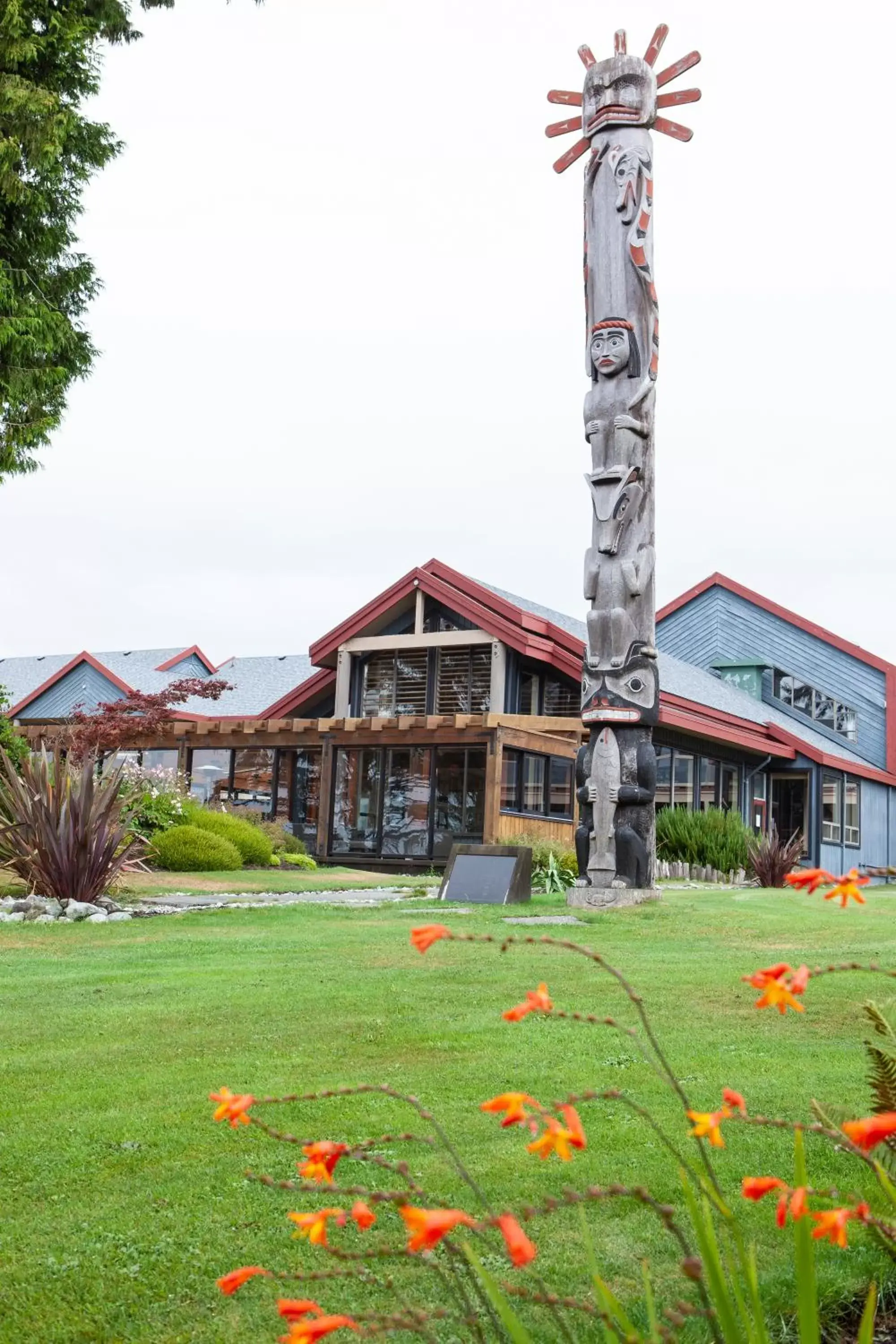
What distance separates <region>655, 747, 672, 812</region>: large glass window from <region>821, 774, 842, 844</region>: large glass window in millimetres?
4508

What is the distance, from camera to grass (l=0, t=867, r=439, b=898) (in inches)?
597

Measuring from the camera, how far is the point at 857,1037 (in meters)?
6.17

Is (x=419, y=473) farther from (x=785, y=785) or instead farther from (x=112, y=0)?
(x=112, y=0)

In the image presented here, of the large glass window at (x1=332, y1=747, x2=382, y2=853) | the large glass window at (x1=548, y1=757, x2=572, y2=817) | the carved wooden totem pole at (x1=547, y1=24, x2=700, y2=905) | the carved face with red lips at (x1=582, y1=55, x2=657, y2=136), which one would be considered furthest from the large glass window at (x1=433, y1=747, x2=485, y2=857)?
the carved face with red lips at (x1=582, y1=55, x2=657, y2=136)

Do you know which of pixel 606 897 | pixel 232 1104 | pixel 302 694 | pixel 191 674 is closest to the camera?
pixel 232 1104

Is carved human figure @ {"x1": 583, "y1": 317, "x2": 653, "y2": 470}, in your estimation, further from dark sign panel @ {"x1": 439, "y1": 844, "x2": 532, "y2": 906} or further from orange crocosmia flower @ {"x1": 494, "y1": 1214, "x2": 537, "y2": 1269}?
orange crocosmia flower @ {"x1": 494, "y1": 1214, "x2": 537, "y2": 1269}

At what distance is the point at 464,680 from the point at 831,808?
986 centimetres

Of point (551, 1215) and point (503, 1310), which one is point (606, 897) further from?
point (503, 1310)

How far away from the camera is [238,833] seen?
2098cm

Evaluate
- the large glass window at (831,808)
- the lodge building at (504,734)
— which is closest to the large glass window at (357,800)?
the lodge building at (504,734)

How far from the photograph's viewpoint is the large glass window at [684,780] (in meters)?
27.9

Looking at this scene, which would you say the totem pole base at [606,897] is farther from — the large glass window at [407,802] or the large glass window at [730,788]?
the large glass window at [730,788]

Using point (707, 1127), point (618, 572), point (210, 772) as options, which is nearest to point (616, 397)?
point (618, 572)

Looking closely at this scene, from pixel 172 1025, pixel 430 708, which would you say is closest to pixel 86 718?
pixel 430 708
